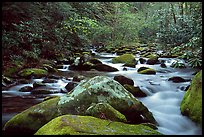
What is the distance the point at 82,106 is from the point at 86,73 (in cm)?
582

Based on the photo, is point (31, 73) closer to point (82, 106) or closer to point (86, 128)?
point (82, 106)

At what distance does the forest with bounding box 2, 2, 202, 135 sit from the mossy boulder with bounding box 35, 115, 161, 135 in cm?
2

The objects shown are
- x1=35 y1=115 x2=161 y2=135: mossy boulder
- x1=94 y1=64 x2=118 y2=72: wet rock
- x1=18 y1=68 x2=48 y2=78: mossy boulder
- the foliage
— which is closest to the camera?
x1=35 y1=115 x2=161 y2=135: mossy boulder

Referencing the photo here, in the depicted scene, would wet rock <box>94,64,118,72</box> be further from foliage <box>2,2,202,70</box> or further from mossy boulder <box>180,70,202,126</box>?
mossy boulder <box>180,70,202,126</box>

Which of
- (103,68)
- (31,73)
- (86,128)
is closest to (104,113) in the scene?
(86,128)

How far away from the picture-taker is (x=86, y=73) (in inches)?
391

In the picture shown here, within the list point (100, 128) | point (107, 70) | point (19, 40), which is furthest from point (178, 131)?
point (107, 70)

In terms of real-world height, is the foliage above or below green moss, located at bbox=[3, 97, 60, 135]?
above

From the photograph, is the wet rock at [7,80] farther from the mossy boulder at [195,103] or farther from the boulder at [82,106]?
the mossy boulder at [195,103]

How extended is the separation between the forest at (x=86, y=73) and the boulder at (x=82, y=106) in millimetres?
16

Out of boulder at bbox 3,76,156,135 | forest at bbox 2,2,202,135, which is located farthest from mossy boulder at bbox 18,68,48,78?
boulder at bbox 3,76,156,135

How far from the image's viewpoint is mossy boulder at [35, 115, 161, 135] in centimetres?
281

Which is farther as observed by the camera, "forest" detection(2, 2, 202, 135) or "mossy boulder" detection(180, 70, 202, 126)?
"mossy boulder" detection(180, 70, 202, 126)

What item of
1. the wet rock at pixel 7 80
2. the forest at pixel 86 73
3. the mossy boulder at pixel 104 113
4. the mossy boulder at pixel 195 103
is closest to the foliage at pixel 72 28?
the forest at pixel 86 73
